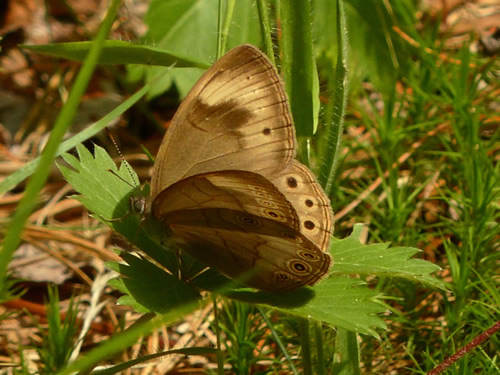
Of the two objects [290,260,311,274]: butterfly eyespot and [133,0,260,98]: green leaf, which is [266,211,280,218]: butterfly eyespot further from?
[133,0,260,98]: green leaf

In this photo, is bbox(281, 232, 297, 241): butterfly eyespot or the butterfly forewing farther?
the butterfly forewing

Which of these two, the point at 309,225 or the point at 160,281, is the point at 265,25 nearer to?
the point at 309,225

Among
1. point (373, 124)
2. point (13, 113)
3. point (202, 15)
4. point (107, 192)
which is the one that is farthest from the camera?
point (13, 113)

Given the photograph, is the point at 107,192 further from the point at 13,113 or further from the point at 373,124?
the point at 13,113

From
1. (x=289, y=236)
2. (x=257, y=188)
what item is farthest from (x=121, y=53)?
(x=289, y=236)

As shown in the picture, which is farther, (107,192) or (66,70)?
(66,70)

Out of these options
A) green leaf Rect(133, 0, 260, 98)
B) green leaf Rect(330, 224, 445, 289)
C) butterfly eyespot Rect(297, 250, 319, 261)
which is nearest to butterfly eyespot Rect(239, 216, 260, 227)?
butterfly eyespot Rect(297, 250, 319, 261)

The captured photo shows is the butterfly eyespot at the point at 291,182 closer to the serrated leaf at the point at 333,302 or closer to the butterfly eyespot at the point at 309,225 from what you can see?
the butterfly eyespot at the point at 309,225

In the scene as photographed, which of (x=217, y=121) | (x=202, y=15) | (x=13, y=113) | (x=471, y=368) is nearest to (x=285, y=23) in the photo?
(x=217, y=121)
